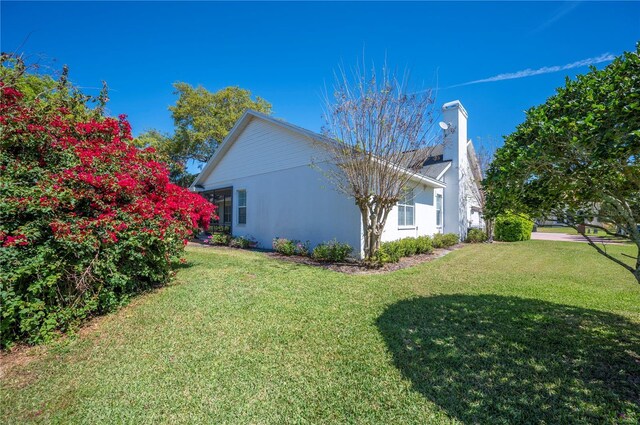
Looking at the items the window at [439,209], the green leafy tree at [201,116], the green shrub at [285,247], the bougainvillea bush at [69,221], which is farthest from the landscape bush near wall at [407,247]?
the green leafy tree at [201,116]

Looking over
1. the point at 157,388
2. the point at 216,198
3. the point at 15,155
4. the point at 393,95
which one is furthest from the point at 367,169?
the point at 216,198

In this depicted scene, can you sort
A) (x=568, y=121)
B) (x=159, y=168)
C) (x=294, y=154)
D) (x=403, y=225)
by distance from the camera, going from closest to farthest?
(x=568, y=121), (x=159, y=168), (x=294, y=154), (x=403, y=225)

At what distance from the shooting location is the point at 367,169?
834cm

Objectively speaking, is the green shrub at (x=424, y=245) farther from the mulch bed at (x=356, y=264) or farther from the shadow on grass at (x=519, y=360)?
the shadow on grass at (x=519, y=360)

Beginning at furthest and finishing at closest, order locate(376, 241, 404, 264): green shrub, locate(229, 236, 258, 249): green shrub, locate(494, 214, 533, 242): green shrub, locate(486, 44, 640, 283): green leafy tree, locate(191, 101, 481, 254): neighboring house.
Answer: locate(494, 214, 533, 242): green shrub
locate(229, 236, 258, 249): green shrub
locate(191, 101, 481, 254): neighboring house
locate(376, 241, 404, 264): green shrub
locate(486, 44, 640, 283): green leafy tree

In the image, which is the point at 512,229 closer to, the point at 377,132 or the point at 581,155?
the point at 377,132

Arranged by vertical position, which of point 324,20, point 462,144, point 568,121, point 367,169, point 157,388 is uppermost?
point 324,20

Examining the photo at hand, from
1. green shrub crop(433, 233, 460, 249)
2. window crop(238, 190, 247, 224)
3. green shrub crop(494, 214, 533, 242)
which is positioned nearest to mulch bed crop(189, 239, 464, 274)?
green shrub crop(433, 233, 460, 249)

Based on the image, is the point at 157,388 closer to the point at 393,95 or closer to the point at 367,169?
the point at 367,169

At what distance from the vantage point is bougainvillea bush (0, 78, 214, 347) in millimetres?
3662

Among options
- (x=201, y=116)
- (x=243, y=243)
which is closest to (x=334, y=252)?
(x=243, y=243)

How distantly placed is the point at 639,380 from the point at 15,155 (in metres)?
9.02

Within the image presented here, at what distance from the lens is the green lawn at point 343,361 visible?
2510 mm

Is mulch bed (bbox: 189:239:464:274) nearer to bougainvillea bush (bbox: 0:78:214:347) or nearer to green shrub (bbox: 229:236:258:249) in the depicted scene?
green shrub (bbox: 229:236:258:249)
